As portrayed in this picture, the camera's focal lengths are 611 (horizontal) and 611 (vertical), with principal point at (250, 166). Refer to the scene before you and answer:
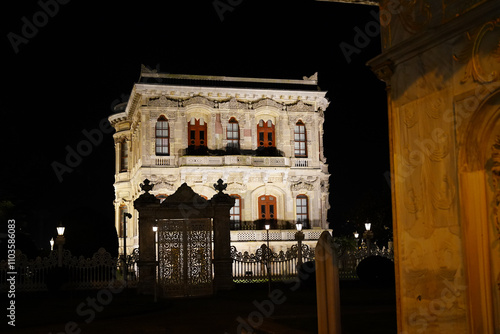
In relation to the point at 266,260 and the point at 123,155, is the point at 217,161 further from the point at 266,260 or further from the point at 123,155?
the point at 266,260

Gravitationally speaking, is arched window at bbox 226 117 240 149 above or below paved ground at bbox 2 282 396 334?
above

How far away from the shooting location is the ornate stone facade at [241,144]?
35375 millimetres

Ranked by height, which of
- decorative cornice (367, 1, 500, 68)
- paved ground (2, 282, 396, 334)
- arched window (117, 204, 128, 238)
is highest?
decorative cornice (367, 1, 500, 68)

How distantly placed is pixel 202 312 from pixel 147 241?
4495mm

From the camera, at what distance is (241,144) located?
1436 inches

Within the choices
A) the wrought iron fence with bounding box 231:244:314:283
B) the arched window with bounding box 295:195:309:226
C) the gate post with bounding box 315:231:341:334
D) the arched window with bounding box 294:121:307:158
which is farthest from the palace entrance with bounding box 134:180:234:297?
the arched window with bounding box 294:121:307:158

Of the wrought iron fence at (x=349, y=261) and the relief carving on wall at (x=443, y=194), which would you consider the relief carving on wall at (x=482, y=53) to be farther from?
the wrought iron fence at (x=349, y=261)

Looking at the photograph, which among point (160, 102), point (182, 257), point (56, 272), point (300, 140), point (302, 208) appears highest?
point (160, 102)

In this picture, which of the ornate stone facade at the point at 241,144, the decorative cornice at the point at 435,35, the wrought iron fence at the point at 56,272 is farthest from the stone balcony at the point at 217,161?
the decorative cornice at the point at 435,35

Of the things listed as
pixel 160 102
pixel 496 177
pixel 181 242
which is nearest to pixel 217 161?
pixel 160 102

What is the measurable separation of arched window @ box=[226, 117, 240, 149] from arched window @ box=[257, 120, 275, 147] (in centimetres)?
134

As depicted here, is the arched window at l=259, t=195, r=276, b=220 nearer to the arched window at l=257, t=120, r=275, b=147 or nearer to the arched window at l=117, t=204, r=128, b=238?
the arched window at l=257, t=120, r=275, b=147

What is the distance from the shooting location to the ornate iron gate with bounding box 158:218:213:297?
17.8 meters

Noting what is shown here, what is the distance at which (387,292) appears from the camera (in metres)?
17.9
